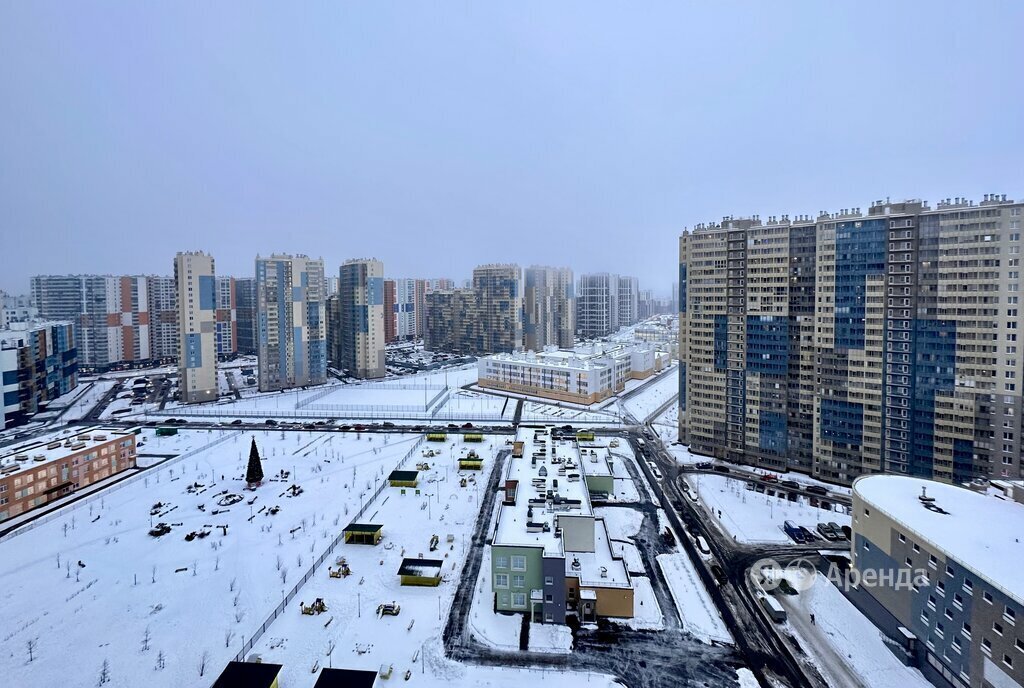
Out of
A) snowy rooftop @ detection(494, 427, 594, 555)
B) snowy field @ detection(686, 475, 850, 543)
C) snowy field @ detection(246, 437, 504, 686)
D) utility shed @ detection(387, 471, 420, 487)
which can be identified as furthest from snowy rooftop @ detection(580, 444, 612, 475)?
utility shed @ detection(387, 471, 420, 487)

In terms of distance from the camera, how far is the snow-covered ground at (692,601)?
1814cm

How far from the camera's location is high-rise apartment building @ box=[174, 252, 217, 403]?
187 feet

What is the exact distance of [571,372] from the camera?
57.2 m

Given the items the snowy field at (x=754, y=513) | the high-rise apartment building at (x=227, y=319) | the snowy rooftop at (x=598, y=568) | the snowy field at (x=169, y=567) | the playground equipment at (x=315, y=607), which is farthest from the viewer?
the high-rise apartment building at (x=227, y=319)

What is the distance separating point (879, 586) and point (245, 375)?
259 ft

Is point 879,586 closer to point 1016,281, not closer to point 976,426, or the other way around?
point 976,426

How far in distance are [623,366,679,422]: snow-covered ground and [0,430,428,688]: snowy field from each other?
26.3 m

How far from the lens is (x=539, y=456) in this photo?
29.7 meters

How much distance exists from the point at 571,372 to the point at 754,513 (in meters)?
30.8

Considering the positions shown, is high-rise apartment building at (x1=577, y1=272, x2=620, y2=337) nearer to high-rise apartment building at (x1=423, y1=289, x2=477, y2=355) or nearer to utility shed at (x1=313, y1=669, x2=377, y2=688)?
high-rise apartment building at (x1=423, y1=289, x2=477, y2=355)

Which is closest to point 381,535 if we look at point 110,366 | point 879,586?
point 879,586

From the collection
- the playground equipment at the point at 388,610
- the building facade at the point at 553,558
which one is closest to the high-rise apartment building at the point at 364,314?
the building facade at the point at 553,558

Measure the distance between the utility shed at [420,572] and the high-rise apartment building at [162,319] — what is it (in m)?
88.8
